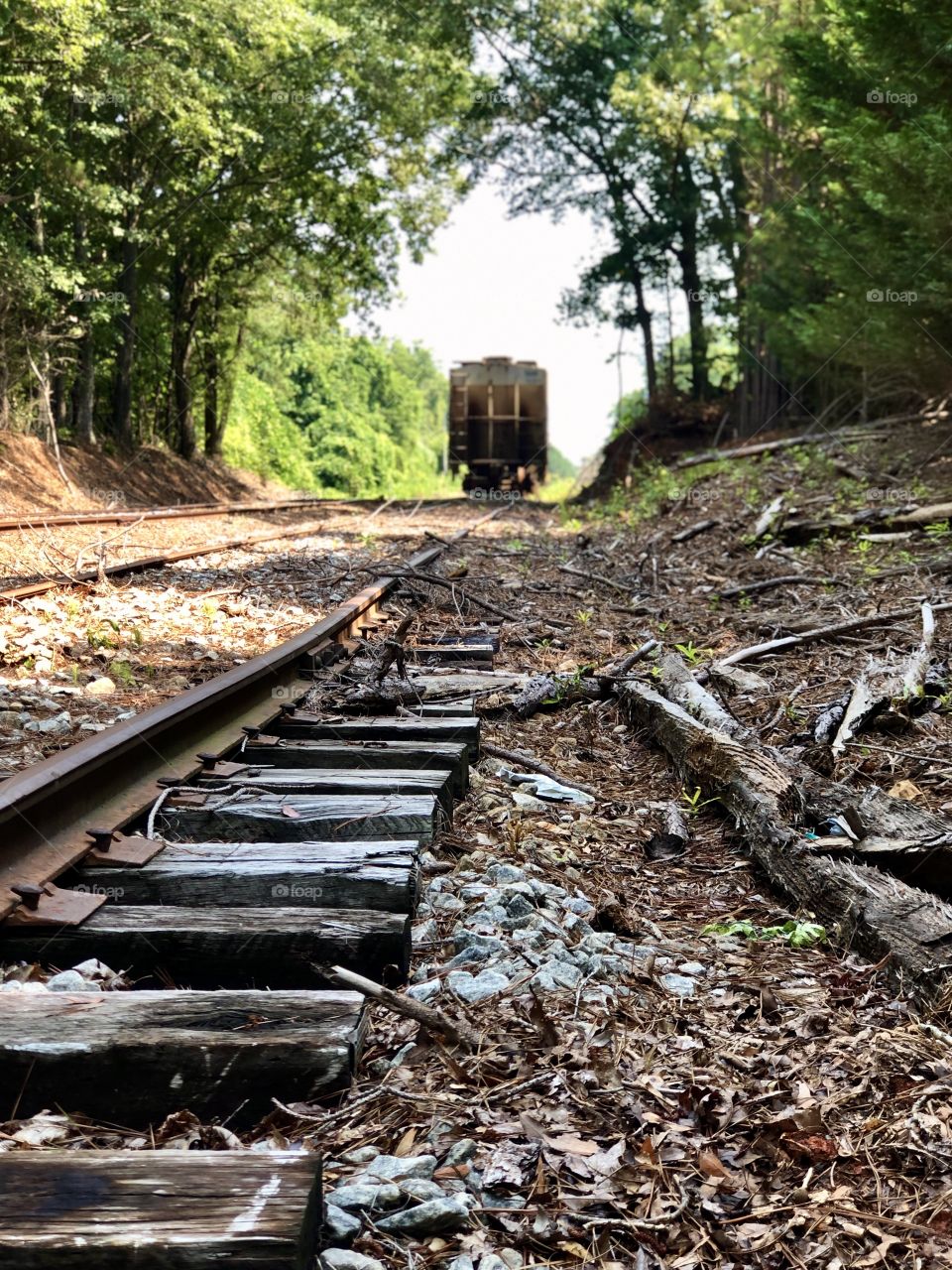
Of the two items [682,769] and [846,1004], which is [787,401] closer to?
[682,769]

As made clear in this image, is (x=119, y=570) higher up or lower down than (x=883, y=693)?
higher up

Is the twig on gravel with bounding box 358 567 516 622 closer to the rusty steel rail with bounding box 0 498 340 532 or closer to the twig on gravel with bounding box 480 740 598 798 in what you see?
the twig on gravel with bounding box 480 740 598 798

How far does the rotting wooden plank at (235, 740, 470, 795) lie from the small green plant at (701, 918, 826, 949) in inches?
45.1

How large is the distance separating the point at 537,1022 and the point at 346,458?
1813 inches

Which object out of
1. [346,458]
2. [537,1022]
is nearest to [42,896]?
[537,1022]

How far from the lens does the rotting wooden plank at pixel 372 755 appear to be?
12.5 ft

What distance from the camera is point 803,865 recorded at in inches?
119

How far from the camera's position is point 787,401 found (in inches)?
784

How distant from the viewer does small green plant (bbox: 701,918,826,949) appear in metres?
2.78

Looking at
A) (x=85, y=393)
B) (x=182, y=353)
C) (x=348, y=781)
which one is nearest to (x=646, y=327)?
(x=182, y=353)

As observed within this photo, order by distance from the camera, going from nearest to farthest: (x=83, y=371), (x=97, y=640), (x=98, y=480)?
(x=97, y=640) < (x=98, y=480) < (x=83, y=371)

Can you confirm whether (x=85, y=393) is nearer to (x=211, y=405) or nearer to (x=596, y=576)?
(x=211, y=405)

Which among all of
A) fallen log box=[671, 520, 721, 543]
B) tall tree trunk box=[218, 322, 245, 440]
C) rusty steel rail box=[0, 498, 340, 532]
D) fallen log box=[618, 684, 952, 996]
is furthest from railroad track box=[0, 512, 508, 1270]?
tall tree trunk box=[218, 322, 245, 440]

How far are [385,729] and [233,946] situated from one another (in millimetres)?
1989
